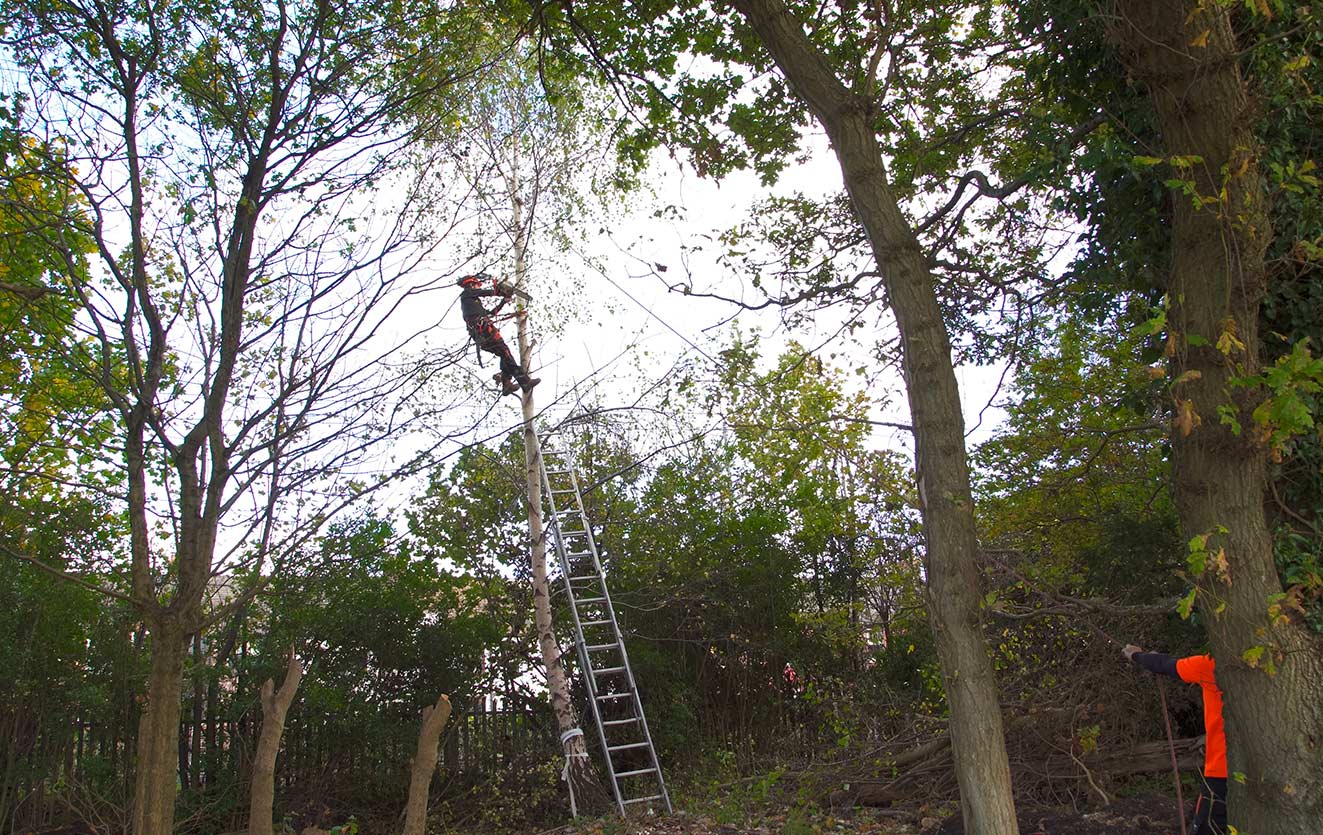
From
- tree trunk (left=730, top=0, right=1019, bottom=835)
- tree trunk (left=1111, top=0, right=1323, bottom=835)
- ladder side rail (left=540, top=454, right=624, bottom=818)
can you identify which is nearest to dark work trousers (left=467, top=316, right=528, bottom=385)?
ladder side rail (left=540, top=454, right=624, bottom=818)

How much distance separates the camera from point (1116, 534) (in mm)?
7945

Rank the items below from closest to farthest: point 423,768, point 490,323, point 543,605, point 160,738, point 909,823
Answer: point 423,768, point 160,738, point 909,823, point 490,323, point 543,605

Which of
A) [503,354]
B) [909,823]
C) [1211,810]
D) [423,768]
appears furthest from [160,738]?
[503,354]

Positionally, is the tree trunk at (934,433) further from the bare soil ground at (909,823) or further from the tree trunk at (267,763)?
the tree trunk at (267,763)

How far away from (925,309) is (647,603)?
283 inches

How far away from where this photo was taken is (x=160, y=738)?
474 centimetres

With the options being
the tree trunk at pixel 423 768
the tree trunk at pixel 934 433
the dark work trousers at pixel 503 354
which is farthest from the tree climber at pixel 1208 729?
the dark work trousers at pixel 503 354

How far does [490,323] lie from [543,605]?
3448mm

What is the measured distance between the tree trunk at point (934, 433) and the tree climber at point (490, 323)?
248 cm

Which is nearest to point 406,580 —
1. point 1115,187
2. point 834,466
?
point 834,466

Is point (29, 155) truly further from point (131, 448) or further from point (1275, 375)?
point (1275, 375)

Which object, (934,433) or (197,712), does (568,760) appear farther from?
(934,433)

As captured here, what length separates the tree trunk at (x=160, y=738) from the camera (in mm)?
4676

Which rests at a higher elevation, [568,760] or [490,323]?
[490,323]
